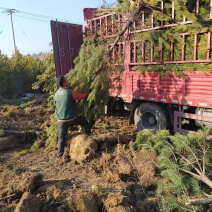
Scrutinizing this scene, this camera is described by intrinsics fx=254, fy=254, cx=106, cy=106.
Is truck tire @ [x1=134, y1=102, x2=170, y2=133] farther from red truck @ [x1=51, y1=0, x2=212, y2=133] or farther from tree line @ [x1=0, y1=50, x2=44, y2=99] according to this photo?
tree line @ [x1=0, y1=50, x2=44, y2=99]

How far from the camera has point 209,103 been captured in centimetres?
536

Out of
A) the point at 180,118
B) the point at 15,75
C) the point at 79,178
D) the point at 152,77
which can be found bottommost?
the point at 79,178

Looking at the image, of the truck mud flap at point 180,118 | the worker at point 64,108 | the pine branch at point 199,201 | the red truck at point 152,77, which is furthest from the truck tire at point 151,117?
the pine branch at point 199,201

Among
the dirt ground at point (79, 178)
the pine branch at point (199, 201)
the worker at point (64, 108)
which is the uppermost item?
the worker at point (64, 108)

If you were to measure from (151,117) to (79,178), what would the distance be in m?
3.16

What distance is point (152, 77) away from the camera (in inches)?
252

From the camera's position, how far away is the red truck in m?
5.48

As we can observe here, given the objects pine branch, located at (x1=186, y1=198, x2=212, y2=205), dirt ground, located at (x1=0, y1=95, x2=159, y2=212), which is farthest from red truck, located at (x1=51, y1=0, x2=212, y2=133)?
pine branch, located at (x1=186, y1=198, x2=212, y2=205)

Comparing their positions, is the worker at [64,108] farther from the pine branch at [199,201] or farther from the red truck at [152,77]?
the pine branch at [199,201]

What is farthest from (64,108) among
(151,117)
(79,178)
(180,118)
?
(180,118)

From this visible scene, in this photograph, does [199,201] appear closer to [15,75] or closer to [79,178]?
[79,178]

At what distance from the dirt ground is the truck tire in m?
1.02

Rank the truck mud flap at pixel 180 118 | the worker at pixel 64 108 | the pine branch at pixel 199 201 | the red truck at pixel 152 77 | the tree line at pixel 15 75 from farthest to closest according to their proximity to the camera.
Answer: the tree line at pixel 15 75 → the truck mud flap at pixel 180 118 → the worker at pixel 64 108 → the red truck at pixel 152 77 → the pine branch at pixel 199 201

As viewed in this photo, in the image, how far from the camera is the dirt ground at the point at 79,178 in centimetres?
331
